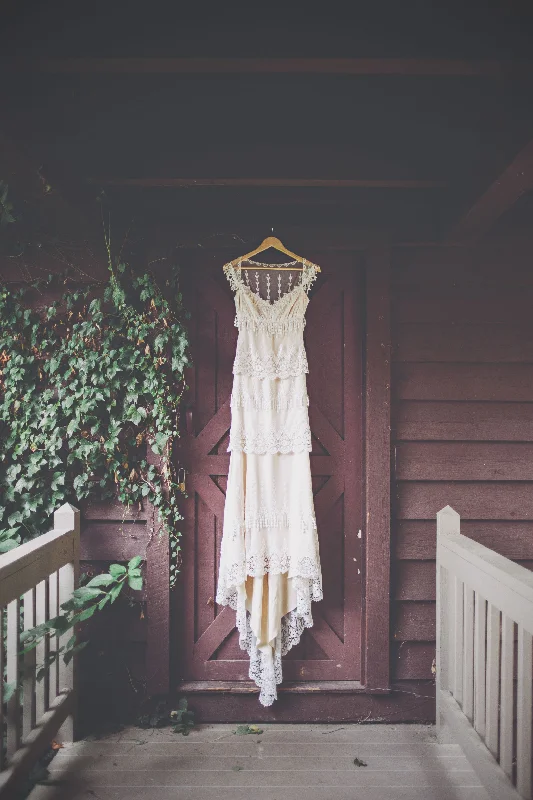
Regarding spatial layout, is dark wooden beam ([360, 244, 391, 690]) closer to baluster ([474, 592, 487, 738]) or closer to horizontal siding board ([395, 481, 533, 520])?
horizontal siding board ([395, 481, 533, 520])

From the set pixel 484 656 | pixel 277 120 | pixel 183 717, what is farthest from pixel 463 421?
pixel 183 717

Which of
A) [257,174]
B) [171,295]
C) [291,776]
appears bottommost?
[291,776]

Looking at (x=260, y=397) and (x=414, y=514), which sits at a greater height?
(x=260, y=397)

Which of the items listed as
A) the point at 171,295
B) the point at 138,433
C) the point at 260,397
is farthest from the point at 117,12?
the point at 138,433

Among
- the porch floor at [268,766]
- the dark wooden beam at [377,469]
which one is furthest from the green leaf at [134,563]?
the dark wooden beam at [377,469]

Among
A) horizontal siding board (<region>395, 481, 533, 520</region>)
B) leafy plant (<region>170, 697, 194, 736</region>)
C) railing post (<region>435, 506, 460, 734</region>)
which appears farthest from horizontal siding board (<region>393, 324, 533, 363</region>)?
leafy plant (<region>170, 697, 194, 736</region>)

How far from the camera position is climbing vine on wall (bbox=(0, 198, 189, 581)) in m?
2.60

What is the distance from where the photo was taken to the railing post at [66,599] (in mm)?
2338

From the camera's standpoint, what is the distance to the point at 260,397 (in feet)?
8.30

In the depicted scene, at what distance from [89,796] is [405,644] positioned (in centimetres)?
158

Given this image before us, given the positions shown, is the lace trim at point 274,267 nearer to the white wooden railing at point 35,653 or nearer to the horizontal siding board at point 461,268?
the horizontal siding board at point 461,268

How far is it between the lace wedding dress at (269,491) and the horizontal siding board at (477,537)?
54 cm

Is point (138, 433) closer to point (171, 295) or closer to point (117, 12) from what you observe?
point (171, 295)

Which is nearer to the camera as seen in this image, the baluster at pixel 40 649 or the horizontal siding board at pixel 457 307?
the baluster at pixel 40 649
